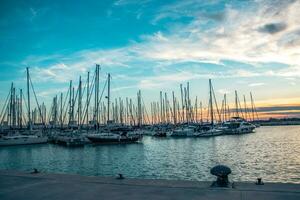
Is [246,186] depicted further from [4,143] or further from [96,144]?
[4,143]

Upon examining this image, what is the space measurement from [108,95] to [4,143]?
24.9m

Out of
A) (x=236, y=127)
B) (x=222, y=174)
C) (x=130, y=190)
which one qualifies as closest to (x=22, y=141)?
(x=130, y=190)

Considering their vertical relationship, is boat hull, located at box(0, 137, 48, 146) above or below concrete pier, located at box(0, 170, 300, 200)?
below

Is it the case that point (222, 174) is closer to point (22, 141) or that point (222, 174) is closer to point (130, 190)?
point (130, 190)

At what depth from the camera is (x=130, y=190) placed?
33.1 ft

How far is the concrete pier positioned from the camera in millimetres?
9164

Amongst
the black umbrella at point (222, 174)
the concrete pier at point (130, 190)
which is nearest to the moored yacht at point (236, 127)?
the concrete pier at point (130, 190)

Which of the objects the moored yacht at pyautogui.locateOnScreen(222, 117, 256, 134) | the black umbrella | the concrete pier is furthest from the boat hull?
the black umbrella

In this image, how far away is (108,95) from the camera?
65375 millimetres

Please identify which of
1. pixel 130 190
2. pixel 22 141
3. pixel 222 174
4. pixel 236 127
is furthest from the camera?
pixel 236 127

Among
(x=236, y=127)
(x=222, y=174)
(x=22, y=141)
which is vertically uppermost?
(x=222, y=174)

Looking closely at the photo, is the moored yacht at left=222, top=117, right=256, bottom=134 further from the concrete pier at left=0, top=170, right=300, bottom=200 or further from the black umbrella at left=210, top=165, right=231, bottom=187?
the black umbrella at left=210, top=165, right=231, bottom=187

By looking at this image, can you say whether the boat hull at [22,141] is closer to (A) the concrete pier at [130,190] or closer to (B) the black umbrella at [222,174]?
(A) the concrete pier at [130,190]

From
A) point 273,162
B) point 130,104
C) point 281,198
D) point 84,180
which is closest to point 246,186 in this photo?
point 281,198
